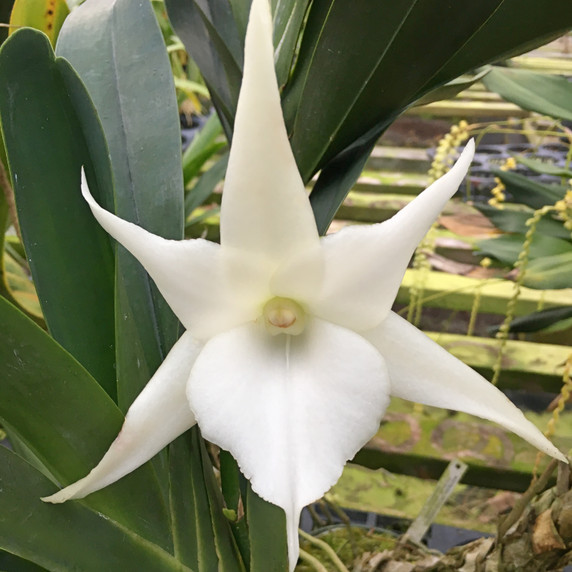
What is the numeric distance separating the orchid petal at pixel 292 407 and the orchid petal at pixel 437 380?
0.03 meters

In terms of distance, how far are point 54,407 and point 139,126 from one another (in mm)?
246

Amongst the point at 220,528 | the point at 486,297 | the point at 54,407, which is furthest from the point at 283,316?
the point at 486,297

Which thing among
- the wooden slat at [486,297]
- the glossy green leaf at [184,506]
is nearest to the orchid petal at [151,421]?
the glossy green leaf at [184,506]

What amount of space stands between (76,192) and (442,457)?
2.50ft

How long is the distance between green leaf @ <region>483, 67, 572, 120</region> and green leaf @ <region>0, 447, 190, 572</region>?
74 centimetres

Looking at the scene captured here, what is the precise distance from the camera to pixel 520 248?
0.95m

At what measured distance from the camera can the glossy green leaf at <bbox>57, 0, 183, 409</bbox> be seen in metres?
0.48

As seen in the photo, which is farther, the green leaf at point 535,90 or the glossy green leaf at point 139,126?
the green leaf at point 535,90

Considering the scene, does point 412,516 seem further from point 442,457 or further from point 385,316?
point 385,316

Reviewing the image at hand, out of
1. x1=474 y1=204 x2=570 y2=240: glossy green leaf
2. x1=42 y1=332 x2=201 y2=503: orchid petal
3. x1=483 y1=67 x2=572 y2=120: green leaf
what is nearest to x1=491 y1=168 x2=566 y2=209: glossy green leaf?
x1=474 y1=204 x2=570 y2=240: glossy green leaf

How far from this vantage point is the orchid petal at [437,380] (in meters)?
0.35

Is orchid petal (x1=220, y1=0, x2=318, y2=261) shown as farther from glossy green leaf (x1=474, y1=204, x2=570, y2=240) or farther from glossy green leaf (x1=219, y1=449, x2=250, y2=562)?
glossy green leaf (x1=474, y1=204, x2=570, y2=240)

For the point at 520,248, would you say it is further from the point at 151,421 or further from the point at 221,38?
the point at 151,421

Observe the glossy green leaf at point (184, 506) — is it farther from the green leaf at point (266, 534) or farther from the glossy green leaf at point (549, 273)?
the glossy green leaf at point (549, 273)
